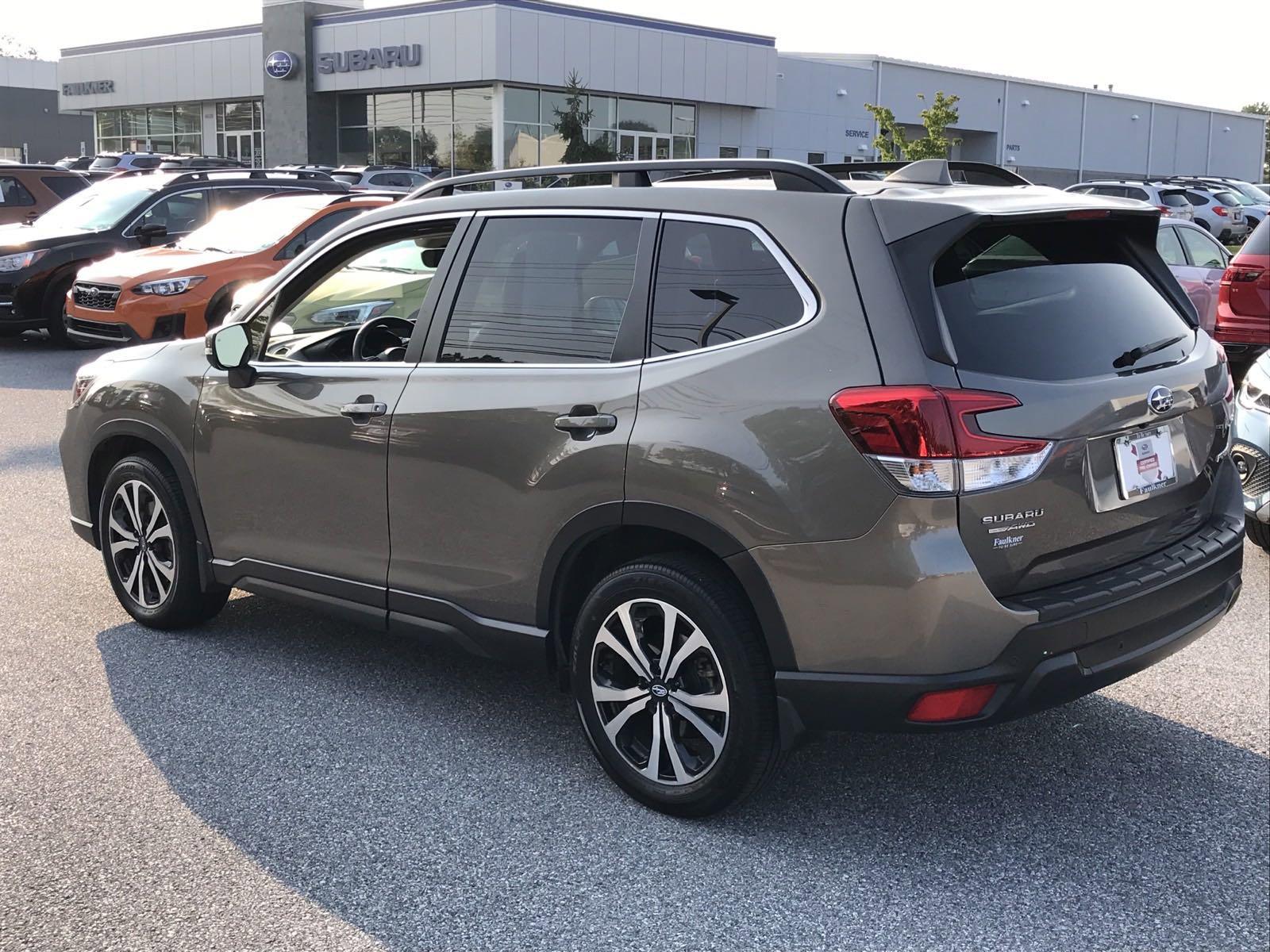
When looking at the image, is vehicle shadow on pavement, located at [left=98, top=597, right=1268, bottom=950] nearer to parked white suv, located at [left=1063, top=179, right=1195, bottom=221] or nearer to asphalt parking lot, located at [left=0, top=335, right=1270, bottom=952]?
asphalt parking lot, located at [left=0, top=335, right=1270, bottom=952]

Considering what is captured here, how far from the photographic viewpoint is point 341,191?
15.6 metres

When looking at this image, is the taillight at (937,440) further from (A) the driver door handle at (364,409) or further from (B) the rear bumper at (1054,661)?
(A) the driver door handle at (364,409)

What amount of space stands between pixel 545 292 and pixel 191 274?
9.72m

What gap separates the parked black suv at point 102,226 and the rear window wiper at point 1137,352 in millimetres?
12829

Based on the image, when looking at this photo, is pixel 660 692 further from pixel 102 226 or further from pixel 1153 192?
pixel 1153 192

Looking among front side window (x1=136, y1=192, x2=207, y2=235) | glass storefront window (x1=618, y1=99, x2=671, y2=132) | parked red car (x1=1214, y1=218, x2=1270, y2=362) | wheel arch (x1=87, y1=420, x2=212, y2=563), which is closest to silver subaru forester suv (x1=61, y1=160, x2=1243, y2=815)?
wheel arch (x1=87, y1=420, x2=212, y2=563)

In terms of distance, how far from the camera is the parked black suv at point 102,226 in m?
14.7

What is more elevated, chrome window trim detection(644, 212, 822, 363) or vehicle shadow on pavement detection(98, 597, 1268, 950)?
chrome window trim detection(644, 212, 822, 363)

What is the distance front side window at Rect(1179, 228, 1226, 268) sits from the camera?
12828 mm

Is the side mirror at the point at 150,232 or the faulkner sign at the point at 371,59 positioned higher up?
the faulkner sign at the point at 371,59

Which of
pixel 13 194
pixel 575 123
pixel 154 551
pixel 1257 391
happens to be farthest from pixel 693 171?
pixel 575 123

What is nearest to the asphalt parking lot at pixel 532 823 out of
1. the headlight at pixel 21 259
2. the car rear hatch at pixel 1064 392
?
the car rear hatch at pixel 1064 392

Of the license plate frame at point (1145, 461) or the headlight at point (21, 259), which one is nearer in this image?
the license plate frame at point (1145, 461)

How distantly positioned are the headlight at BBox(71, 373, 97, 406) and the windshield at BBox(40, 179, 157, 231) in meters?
10.4
